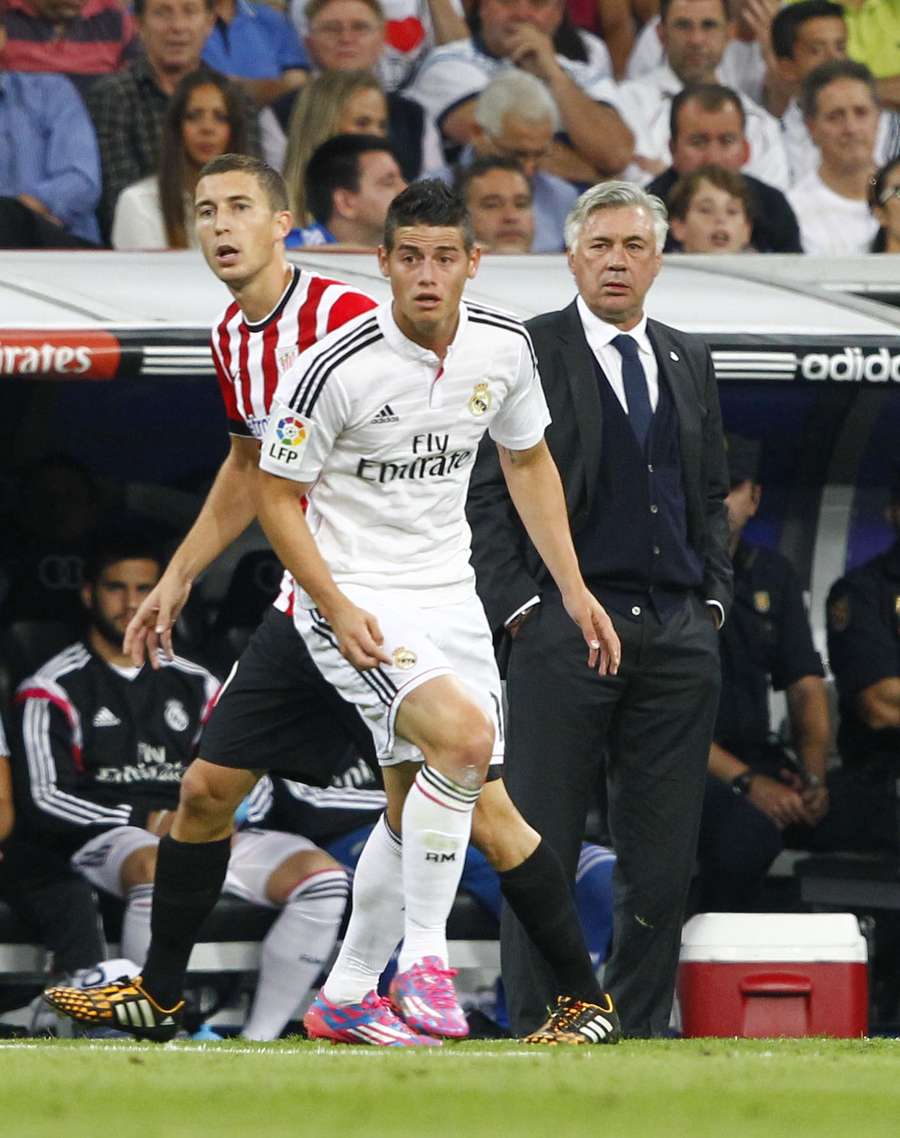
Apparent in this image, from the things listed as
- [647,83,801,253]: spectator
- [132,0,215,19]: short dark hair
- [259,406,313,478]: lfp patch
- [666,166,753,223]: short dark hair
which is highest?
[132,0,215,19]: short dark hair

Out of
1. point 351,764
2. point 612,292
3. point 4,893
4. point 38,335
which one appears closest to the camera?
point 612,292

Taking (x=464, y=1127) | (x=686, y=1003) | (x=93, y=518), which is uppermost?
(x=93, y=518)

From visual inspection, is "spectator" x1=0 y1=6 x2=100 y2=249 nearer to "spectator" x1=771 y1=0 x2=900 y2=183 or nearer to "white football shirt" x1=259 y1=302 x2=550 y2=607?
"spectator" x1=771 y1=0 x2=900 y2=183

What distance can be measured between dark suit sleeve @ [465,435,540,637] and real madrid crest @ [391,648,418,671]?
85cm

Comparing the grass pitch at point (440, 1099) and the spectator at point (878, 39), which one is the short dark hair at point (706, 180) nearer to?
the spectator at point (878, 39)

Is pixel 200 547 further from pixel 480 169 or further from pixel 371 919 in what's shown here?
pixel 480 169

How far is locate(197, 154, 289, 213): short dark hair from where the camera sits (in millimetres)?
4773

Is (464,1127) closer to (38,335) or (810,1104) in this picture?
(810,1104)

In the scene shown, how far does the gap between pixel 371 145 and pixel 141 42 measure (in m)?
1.36

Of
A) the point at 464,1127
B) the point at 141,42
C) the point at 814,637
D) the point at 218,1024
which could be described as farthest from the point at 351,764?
the point at 464,1127

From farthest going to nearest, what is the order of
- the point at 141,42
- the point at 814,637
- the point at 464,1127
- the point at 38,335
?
the point at 141,42
the point at 814,637
the point at 38,335
the point at 464,1127

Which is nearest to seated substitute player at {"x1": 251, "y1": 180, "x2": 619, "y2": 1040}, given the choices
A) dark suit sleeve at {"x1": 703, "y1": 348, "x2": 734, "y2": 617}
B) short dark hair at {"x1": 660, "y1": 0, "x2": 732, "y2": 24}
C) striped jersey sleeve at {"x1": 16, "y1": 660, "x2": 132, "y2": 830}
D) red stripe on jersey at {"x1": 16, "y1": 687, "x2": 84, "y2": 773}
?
dark suit sleeve at {"x1": 703, "y1": 348, "x2": 734, "y2": 617}

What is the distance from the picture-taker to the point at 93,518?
7.52m

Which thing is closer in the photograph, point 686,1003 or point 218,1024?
point 686,1003
